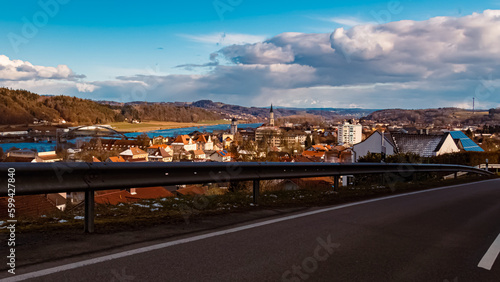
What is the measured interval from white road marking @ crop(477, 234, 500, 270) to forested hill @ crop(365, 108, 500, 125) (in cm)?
13844

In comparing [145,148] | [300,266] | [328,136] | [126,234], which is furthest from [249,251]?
[328,136]

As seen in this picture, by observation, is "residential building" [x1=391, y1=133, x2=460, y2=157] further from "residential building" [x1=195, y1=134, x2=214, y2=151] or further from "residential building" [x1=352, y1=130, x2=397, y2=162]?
"residential building" [x1=195, y1=134, x2=214, y2=151]

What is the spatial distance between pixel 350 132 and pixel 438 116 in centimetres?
3700

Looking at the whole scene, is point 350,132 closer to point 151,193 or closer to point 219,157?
point 219,157

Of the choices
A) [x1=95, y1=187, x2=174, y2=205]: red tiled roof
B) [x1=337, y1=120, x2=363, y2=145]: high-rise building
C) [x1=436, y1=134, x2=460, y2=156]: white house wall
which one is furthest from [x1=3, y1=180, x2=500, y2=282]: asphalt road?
[x1=337, y1=120, x2=363, y2=145]: high-rise building

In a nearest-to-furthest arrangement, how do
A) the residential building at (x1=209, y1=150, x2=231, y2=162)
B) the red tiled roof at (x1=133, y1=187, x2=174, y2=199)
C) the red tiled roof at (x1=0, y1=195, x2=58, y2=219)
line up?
1. the red tiled roof at (x1=0, y1=195, x2=58, y2=219)
2. the red tiled roof at (x1=133, y1=187, x2=174, y2=199)
3. the residential building at (x1=209, y1=150, x2=231, y2=162)

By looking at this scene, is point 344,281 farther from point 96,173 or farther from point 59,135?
point 59,135

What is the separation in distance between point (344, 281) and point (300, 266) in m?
0.52

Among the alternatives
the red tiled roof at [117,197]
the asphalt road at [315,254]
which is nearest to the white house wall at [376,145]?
the red tiled roof at [117,197]

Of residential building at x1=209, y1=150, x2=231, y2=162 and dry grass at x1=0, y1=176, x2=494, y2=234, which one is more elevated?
dry grass at x1=0, y1=176, x2=494, y2=234

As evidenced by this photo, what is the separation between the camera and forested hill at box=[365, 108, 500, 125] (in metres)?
132

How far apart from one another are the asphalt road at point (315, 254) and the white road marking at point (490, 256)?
0.01m

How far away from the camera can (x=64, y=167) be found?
506 cm

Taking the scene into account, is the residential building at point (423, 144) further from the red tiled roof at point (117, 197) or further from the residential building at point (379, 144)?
the red tiled roof at point (117, 197)
